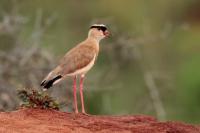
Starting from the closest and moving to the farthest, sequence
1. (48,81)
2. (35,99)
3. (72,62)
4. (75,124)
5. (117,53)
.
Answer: (75,124)
(35,99)
(48,81)
(72,62)
(117,53)

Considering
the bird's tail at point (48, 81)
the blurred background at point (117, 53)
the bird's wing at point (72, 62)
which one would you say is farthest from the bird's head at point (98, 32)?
the bird's tail at point (48, 81)

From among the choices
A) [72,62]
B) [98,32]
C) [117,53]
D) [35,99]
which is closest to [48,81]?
[72,62]

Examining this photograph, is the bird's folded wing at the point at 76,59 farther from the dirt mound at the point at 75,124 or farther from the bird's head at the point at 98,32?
the dirt mound at the point at 75,124

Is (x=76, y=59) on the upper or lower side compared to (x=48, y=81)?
upper

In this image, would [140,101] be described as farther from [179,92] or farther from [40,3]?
[40,3]

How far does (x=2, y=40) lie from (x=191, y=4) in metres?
22.4

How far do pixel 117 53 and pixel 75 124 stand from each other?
9.82 meters

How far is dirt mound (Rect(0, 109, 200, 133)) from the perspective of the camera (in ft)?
32.9

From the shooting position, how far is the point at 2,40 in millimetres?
18984

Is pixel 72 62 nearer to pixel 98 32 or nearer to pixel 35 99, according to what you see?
pixel 98 32

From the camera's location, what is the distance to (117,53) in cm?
2011

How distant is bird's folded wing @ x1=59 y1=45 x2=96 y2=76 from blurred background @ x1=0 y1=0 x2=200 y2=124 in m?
0.52

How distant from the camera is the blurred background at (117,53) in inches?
707

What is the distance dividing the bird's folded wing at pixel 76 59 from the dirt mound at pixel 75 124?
1224 millimetres
